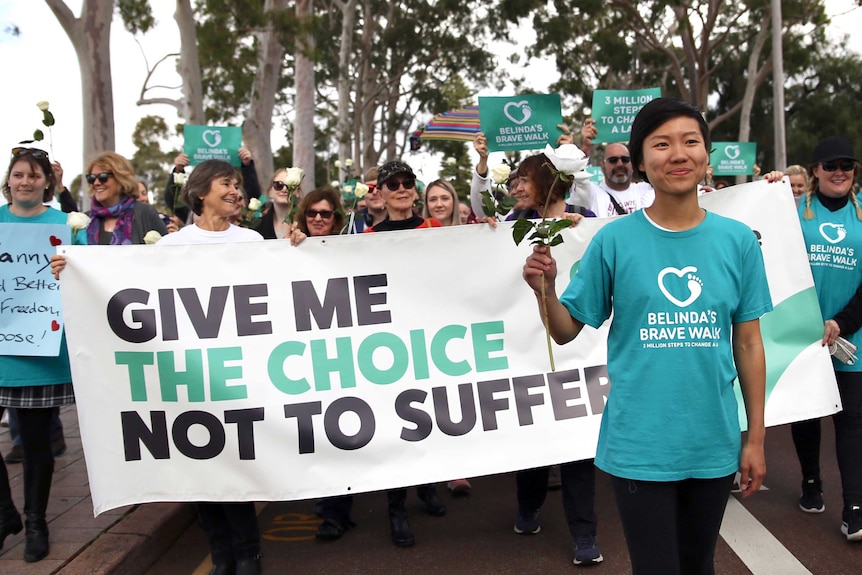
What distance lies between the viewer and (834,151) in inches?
164

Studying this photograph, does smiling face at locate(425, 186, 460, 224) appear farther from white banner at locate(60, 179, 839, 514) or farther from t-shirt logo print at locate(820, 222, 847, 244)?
t-shirt logo print at locate(820, 222, 847, 244)

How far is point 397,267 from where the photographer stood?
13.4 feet

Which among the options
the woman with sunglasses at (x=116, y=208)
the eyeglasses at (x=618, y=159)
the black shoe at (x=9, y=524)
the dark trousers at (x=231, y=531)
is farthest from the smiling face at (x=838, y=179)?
the black shoe at (x=9, y=524)

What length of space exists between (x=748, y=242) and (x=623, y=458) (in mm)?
705

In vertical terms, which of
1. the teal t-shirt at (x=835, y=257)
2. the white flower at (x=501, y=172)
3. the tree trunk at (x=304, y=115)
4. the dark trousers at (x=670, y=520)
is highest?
the tree trunk at (x=304, y=115)

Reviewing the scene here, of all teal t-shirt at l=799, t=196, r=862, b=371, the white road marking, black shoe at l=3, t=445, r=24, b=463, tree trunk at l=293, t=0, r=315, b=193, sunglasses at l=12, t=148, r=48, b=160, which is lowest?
the white road marking

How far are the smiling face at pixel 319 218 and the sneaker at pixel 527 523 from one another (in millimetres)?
1859

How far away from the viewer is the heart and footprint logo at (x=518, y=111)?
7.39 meters

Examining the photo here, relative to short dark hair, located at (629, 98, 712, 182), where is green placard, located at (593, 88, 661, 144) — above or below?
above

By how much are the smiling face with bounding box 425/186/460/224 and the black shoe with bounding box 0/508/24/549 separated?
3.30 meters

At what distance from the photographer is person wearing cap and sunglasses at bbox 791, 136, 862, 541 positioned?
13.1ft

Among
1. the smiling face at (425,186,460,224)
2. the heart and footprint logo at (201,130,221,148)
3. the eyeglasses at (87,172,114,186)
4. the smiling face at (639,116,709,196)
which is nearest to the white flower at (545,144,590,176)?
the smiling face at (639,116,709,196)

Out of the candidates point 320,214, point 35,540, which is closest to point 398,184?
point 320,214

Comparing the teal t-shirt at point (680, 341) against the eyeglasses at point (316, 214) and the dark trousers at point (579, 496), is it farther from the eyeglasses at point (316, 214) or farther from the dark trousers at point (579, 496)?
the eyeglasses at point (316, 214)
